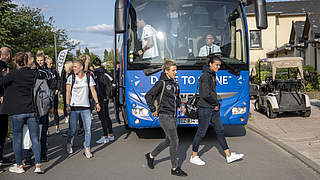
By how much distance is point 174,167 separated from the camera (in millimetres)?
6039

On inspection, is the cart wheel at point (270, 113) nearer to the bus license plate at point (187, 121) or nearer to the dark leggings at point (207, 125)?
the bus license plate at point (187, 121)

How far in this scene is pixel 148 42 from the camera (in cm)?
838

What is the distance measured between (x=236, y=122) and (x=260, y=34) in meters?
32.6

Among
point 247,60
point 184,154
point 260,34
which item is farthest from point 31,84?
point 260,34

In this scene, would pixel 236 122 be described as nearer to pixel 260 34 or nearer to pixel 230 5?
pixel 230 5

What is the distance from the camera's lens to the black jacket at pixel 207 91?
6555 mm

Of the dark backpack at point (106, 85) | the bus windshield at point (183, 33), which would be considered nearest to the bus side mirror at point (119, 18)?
the bus windshield at point (183, 33)

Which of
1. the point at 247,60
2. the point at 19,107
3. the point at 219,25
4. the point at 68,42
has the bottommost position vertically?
the point at 19,107

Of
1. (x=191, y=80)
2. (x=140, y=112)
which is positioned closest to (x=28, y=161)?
(x=140, y=112)

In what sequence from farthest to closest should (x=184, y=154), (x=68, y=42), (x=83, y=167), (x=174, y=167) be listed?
(x=68, y=42), (x=184, y=154), (x=83, y=167), (x=174, y=167)

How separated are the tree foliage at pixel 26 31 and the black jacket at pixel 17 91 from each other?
14.8 m

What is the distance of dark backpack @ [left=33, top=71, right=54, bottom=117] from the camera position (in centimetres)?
622

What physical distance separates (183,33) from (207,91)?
2.37 metres

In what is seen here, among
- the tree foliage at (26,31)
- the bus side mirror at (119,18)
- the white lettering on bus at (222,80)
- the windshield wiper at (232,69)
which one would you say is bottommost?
the white lettering on bus at (222,80)
